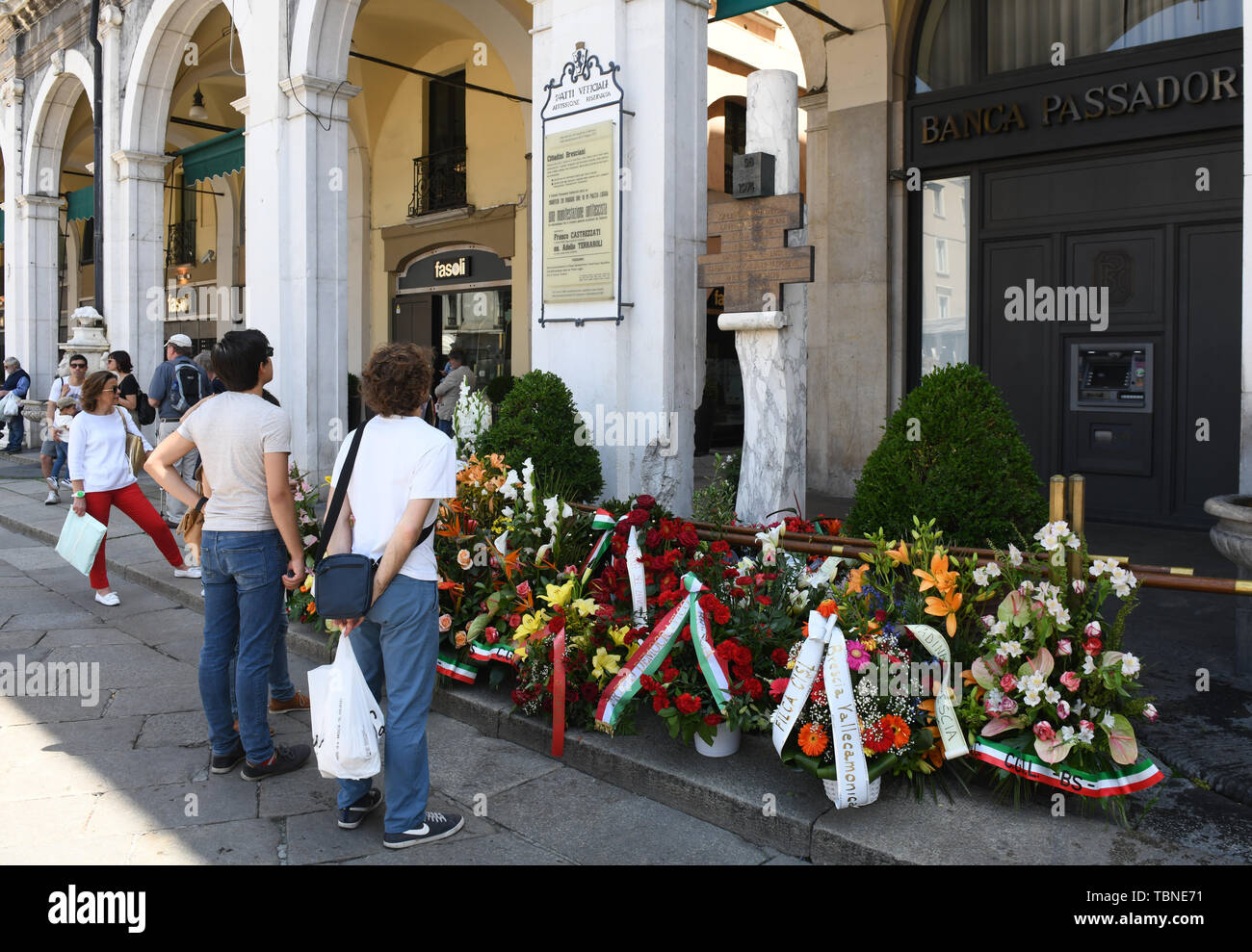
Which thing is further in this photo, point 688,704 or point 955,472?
point 955,472

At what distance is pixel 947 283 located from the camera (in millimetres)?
10445

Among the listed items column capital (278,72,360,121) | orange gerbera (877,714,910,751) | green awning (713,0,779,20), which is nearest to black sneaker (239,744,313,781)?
orange gerbera (877,714,910,751)

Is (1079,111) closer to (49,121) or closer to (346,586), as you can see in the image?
(346,586)

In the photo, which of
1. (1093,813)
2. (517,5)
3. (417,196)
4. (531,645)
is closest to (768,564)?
(531,645)

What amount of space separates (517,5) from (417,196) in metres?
4.29

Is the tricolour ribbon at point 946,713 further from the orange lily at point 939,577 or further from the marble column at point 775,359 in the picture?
the marble column at point 775,359

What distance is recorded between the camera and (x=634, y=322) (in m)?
7.36

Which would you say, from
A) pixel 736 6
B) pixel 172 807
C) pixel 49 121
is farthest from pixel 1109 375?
pixel 49 121

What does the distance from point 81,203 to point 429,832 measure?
17.9 m

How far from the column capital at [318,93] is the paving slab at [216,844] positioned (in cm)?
864

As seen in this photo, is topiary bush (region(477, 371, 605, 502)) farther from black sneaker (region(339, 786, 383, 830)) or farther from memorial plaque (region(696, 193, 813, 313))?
black sneaker (region(339, 786, 383, 830))

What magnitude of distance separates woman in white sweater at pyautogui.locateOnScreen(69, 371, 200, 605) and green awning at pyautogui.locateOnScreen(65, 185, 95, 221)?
11924 millimetres

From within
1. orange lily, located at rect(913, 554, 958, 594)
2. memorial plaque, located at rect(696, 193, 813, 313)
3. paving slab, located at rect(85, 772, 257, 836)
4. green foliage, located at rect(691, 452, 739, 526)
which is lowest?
paving slab, located at rect(85, 772, 257, 836)

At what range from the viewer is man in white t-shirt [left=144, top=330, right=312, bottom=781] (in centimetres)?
425
